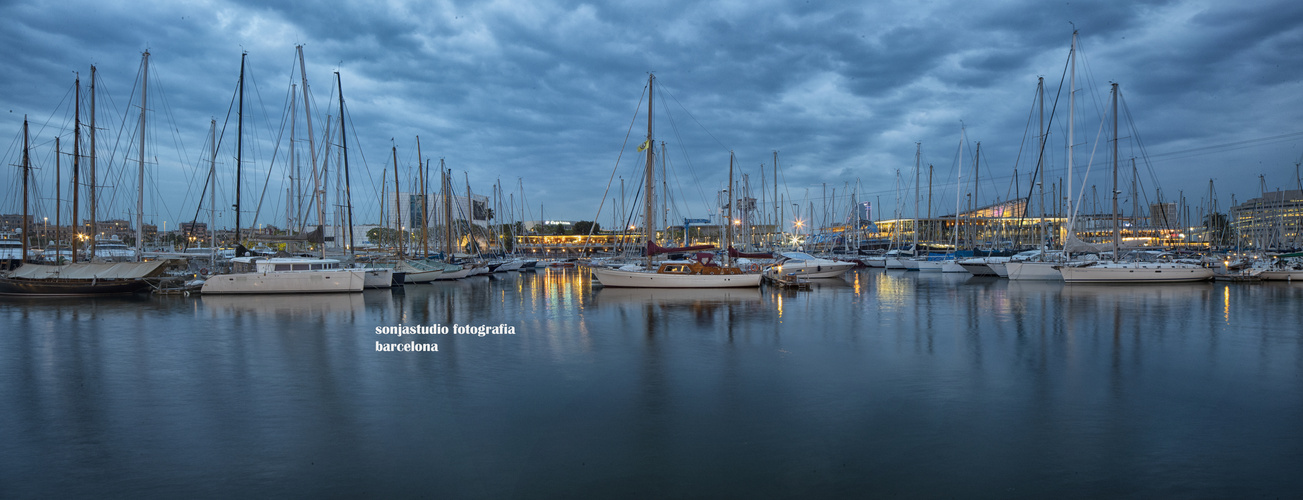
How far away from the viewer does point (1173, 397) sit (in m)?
9.60

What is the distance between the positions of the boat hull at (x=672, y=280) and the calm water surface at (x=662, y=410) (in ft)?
42.7

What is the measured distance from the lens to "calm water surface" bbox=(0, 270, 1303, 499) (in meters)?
6.45

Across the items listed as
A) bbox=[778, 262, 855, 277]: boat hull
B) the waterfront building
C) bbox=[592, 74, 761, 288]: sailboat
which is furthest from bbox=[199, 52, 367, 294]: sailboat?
the waterfront building

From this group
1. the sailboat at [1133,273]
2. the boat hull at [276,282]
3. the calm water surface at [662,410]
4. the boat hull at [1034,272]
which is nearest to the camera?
the calm water surface at [662,410]

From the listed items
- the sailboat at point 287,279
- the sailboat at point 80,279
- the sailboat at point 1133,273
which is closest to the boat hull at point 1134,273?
the sailboat at point 1133,273

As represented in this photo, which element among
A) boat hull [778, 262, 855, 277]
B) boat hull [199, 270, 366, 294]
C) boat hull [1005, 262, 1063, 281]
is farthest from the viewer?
boat hull [778, 262, 855, 277]

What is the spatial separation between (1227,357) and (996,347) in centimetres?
413

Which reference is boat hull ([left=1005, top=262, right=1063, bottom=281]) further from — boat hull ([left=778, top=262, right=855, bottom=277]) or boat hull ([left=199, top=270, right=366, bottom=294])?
boat hull ([left=199, top=270, right=366, bottom=294])

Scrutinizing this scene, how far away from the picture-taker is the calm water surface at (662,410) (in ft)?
21.2

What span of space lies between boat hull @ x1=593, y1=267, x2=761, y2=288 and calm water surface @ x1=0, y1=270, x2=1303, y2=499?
13018 millimetres

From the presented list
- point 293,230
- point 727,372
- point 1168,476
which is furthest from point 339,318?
point 293,230

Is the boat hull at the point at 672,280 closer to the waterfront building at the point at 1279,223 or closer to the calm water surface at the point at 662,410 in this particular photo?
the calm water surface at the point at 662,410

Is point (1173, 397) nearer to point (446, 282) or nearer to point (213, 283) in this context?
point (213, 283)

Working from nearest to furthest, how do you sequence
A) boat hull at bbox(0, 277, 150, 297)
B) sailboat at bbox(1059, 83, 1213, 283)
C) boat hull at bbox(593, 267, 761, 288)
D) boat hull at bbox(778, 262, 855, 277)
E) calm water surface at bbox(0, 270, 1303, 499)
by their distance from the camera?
1. calm water surface at bbox(0, 270, 1303, 499)
2. boat hull at bbox(0, 277, 150, 297)
3. boat hull at bbox(593, 267, 761, 288)
4. sailboat at bbox(1059, 83, 1213, 283)
5. boat hull at bbox(778, 262, 855, 277)
